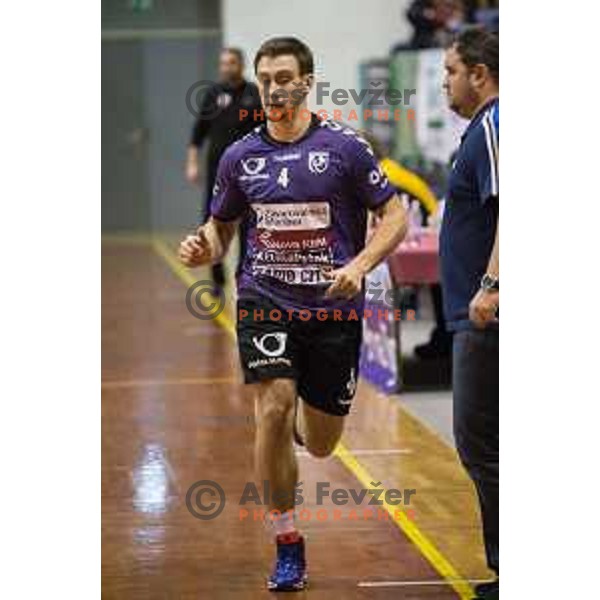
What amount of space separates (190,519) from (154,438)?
200cm

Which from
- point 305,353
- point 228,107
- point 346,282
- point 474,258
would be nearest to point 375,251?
point 346,282

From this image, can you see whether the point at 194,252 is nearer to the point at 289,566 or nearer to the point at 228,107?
the point at 289,566

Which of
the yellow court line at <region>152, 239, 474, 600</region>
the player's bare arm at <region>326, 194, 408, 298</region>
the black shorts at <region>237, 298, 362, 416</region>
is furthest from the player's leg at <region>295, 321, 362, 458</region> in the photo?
the yellow court line at <region>152, 239, 474, 600</region>

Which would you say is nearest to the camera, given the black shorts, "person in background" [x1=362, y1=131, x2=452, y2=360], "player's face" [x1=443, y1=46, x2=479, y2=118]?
"player's face" [x1=443, y1=46, x2=479, y2=118]

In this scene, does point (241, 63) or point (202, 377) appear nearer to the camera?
point (202, 377)

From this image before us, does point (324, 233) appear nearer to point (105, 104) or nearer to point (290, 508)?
point (290, 508)

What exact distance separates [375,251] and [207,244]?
62cm

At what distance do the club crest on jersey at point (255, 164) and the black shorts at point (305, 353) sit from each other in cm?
47

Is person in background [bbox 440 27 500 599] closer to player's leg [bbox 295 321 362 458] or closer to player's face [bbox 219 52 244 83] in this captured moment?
player's leg [bbox 295 321 362 458]

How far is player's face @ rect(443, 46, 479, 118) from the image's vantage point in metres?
6.21

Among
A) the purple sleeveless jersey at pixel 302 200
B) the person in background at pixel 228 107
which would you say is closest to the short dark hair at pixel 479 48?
the purple sleeveless jersey at pixel 302 200

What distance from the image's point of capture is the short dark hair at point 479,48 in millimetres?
6164
